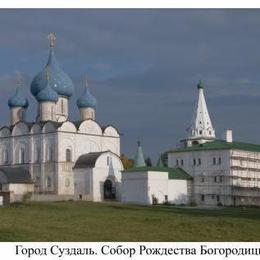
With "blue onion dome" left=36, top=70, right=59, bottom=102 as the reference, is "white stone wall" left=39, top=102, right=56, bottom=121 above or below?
below

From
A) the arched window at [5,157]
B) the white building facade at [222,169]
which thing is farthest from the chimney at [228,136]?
the arched window at [5,157]

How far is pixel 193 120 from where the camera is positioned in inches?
2229

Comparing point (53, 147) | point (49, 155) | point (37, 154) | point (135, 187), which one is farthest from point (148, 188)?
point (37, 154)

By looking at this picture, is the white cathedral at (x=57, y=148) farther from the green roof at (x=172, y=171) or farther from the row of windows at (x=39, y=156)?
the green roof at (x=172, y=171)

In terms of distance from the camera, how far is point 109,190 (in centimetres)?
5003

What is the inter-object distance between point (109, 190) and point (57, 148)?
15.9 feet

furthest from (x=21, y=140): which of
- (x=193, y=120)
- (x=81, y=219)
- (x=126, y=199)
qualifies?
(x=81, y=219)

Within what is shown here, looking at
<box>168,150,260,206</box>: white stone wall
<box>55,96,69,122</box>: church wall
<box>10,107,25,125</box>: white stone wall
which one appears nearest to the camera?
<box>168,150,260,206</box>: white stone wall

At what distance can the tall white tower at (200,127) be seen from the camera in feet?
184

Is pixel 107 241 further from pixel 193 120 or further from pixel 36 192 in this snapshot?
pixel 193 120

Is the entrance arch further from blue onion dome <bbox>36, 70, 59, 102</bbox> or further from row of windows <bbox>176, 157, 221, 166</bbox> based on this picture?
Answer: blue onion dome <bbox>36, 70, 59, 102</bbox>

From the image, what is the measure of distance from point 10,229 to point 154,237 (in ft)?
12.8

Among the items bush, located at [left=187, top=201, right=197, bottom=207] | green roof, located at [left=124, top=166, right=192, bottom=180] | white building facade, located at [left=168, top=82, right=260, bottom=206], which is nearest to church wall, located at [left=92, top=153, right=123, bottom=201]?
green roof, located at [left=124, top=166, right=192, bottom=180]

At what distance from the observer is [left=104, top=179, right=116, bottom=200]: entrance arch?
4984cm
